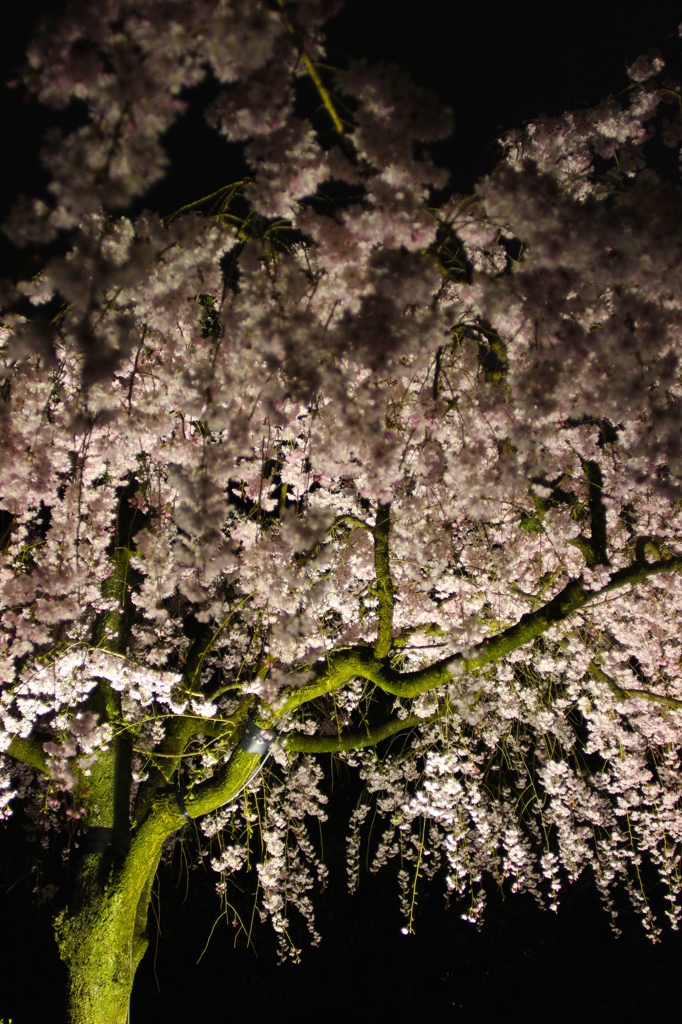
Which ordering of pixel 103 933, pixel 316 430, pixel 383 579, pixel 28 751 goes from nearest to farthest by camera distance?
pixel 316 430 → pixel 383 579 → pixel 103 933 → pixel 28 751

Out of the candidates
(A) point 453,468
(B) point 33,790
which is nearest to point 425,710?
(A) point 453,468

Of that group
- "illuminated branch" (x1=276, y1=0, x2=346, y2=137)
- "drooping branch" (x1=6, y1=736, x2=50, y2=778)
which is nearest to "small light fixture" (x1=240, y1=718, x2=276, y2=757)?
"drooping branch" (x1=6, y1=736, x2=50, y2=778)

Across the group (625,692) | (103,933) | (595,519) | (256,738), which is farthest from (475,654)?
(103,933)

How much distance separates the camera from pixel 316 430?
2936mm

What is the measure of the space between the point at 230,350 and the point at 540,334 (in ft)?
4.30

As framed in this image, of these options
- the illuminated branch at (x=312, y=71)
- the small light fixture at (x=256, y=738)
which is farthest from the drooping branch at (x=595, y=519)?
the illuminated branch at (x=312, y=71)

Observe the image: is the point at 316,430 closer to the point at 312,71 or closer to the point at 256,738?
the point at 312,71

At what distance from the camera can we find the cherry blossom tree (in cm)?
205

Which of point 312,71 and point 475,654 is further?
point 475,654

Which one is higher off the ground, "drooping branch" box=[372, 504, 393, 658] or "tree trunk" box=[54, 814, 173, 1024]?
"drooping branch" box=[372, 504, 393, 658]

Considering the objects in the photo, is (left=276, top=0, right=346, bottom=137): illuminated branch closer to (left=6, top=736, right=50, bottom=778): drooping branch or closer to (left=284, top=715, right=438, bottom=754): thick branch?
(left=284, top=715, right=438, bottom=754): thick branch

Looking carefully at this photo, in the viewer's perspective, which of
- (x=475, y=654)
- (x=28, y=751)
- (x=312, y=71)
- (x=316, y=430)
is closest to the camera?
(x=312, y=71)

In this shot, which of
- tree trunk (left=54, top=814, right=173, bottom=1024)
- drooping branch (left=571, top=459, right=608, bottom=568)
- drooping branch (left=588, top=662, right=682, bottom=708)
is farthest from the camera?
drooping branch (left=588, top=662, right=682, bottom=708)

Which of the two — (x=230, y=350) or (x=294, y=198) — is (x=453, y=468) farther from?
(x=294, y=198)
